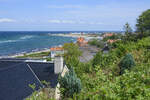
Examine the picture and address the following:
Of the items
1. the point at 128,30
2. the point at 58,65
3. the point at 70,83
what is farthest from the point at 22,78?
the point at 128,30

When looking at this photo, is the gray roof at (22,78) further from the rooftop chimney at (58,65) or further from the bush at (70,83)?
the bush at (70,83)

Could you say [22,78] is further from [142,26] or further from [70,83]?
[142,26]

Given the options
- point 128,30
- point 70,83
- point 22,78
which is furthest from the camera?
point 128,30

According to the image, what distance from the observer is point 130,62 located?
10352 mm

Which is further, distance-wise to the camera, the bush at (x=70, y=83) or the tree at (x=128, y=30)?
the tree at (x=128, y=30)

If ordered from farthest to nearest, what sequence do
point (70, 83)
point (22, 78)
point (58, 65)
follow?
point (58, 65) → point (22, 78) → point (70, 83)

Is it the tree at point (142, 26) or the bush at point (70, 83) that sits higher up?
the tree at point (142, 26)

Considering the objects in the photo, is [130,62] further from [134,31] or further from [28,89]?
[134,31]

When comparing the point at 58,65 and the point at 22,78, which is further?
the point at 58,65

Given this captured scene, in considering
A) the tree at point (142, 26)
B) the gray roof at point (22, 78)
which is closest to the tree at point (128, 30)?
the tree at point (142, 26)

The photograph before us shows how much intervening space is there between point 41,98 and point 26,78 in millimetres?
6309

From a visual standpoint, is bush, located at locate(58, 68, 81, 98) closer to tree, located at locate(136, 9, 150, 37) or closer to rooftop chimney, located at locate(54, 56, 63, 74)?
rooftop chimney, located at locate(54, 56, 63, 74)

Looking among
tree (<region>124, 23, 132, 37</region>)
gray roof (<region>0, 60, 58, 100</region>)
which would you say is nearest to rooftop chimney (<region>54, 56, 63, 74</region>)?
gray roof (<region>0, 60, 58, 100</region>)

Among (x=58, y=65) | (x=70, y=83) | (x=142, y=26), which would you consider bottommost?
(x=70, y=83)
